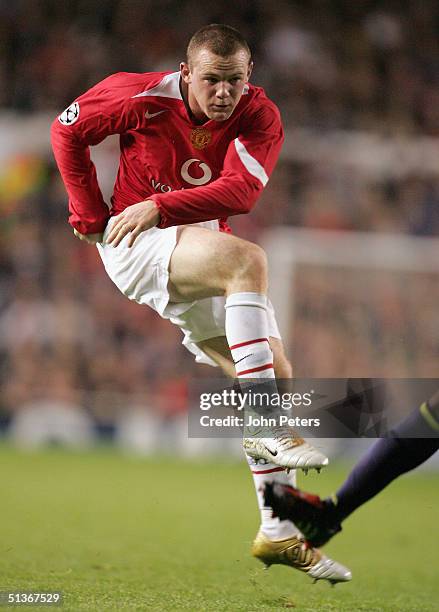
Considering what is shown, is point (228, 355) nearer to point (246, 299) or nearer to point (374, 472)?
point (246, 299)

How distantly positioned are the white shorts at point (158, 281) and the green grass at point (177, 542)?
123 cm

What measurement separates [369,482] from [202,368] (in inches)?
329

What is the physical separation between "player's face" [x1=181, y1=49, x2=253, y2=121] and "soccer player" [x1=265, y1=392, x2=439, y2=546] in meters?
1.67

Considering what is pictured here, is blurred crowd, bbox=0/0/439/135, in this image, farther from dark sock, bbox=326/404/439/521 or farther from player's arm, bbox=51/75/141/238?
dark sock, bbox=326/404/439/521

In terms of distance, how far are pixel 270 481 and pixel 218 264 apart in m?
1.07

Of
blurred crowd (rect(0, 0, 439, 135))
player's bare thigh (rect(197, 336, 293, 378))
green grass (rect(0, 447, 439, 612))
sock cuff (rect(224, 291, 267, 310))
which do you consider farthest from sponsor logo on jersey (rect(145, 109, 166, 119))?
blurred crowd (rect(0, 0, 439, 135))

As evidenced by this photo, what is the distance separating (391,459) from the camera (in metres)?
4.62

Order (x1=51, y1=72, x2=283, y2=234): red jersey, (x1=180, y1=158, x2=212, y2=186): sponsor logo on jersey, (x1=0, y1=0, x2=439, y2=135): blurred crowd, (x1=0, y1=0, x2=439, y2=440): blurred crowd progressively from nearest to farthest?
(x1=51, y1=72, x2=283, y2=234): red jersey → (x1=180, y1=158, x2=212, y2=186): sponsor logo on jersey → (x1=0, y1=0, x2=439, y2=440): blurred crowd → (x1=0, y1=0, x2=439, y2=135): blurred crowd

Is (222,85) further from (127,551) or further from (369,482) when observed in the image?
(127,551)

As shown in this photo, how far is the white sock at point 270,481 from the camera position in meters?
4.56

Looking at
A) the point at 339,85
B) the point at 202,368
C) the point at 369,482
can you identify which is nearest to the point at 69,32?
the point at 339,85

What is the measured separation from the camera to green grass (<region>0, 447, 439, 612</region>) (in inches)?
176

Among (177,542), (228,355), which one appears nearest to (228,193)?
(228,355)

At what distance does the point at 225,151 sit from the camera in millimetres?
4645
